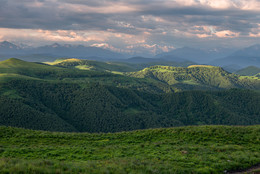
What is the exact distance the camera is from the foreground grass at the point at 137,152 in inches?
1078

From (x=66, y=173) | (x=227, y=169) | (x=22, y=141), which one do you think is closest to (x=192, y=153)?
(x=227, y=169)

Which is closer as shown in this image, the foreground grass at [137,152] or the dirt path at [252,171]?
the foreground grass at [137,152]

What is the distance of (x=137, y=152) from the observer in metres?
40.1

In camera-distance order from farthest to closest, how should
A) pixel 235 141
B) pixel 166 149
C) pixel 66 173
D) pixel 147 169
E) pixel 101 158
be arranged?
pixel 235 141
pixel 166 149
pixel 101 158
pixel 147 169
pixel 66 173

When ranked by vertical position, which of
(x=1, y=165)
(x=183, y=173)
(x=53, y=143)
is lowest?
(x=53, y=143)

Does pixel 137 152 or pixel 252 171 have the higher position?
pixel 252 171

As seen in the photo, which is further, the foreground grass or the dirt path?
the dirt path

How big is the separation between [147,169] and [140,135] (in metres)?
28.4

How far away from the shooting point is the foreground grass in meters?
27.4

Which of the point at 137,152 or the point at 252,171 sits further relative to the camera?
the point at 137,152

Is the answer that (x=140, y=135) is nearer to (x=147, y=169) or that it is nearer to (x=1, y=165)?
(x=147, y=169)

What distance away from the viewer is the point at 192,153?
3834cm

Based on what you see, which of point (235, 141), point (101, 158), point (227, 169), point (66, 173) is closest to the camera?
point (66, 173)

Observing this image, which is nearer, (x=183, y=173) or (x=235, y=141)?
(x=183, y=173)
